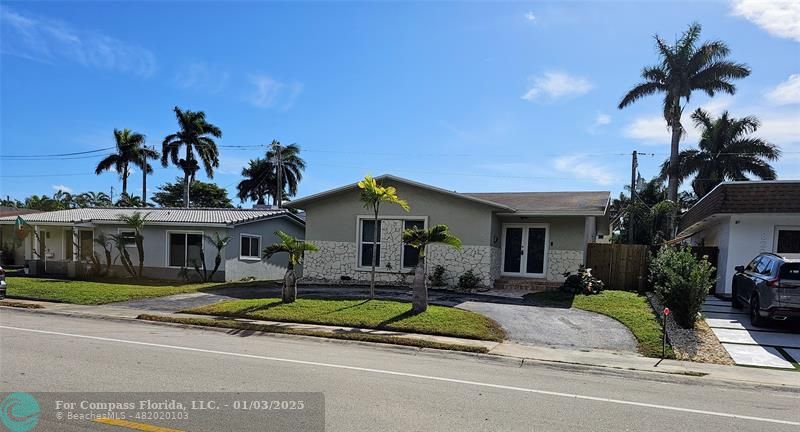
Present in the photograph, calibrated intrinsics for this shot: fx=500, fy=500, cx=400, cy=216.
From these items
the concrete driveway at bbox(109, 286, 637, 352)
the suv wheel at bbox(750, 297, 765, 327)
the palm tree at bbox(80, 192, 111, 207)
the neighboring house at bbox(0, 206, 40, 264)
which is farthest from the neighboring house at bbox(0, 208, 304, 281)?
the palm tree at bbox(80, 192, 111, 207)

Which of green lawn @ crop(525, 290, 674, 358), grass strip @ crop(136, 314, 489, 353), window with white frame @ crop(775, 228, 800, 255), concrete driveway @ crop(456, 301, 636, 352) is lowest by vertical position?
grass strip @ crop(136, 314, 489, 353)

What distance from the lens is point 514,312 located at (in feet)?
42.9

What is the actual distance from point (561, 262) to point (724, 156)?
24890 millimetres

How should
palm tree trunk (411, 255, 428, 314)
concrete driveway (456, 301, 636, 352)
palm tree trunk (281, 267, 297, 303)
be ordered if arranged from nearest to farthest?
concrete driveway (456, 301, 636, 352) < palm tree trunk (411, 255, 428, 314) < palm tree trunk (281, 267, 297, 303)

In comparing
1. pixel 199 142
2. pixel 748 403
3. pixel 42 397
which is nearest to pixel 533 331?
pixel 748 403

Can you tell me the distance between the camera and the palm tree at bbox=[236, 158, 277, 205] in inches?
2163

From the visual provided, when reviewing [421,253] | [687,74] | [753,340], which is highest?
[687,74]

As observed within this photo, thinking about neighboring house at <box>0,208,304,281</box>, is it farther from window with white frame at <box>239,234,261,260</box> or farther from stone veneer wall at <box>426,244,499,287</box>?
stone veneer wall at <box>426,244,499,287</box>

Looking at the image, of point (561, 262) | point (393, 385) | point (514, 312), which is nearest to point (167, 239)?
point (514, 312)

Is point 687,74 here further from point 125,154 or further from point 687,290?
point 125,154

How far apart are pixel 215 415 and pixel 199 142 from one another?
39.4 meters

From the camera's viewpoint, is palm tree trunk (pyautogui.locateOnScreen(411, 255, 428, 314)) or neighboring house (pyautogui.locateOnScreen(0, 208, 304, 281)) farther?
neighboring house (pyautogui.locateOnScreen(0, 208, 304, 281))

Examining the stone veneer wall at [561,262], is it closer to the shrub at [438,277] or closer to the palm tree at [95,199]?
the shrub at [438,277]

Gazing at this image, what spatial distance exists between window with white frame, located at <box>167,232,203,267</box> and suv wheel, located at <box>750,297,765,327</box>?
64.9 ft
